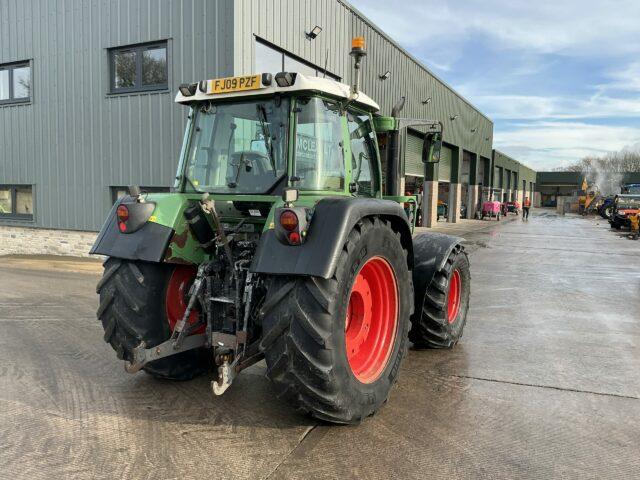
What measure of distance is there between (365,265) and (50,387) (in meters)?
2.79

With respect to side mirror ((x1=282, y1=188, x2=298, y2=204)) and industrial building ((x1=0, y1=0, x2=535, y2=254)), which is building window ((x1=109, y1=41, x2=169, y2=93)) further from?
side mirror ((x1=282, y1=188, x2=298, y2=204))

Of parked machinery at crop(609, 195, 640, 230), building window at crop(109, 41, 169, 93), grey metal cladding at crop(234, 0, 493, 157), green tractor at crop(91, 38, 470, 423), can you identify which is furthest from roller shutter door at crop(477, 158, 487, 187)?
green tractor at crop(91, 38, 470, 423)

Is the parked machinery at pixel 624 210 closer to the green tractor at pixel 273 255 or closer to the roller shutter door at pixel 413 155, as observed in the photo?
the roller shutter door at pixel 413 155

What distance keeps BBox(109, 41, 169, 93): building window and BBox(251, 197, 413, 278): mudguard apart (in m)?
8.69

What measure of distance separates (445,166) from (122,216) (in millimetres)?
27504

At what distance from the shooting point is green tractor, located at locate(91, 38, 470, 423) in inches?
124

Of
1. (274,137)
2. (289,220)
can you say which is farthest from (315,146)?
(289,220)

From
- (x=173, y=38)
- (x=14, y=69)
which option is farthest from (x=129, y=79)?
(x=14, y=69)

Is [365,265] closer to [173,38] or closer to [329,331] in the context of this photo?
[329,331]

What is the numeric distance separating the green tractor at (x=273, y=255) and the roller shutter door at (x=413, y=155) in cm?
1857

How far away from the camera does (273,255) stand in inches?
127

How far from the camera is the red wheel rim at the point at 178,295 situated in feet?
13.3

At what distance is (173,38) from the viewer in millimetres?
10484

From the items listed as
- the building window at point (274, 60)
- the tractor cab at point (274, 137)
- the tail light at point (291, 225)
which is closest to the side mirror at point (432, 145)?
the tractor cab at point (274, 137)
